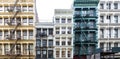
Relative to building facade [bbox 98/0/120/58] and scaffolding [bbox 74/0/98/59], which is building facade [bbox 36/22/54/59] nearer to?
scaffolding [bbox 74/0/98/59]

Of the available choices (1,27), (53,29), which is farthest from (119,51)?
(1,27)

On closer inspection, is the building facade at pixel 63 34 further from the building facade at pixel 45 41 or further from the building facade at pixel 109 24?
the building facade at pixel 109 24

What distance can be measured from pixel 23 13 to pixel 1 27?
5.05 meters

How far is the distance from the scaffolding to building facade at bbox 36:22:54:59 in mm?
4744

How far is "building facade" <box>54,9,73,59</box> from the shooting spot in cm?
5709

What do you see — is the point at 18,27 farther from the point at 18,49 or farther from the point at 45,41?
the point at 45,41

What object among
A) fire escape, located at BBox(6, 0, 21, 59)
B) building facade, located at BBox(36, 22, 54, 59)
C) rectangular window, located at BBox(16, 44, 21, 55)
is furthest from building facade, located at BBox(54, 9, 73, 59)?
fire escape, located at BBox(6, 0, 21, 59)

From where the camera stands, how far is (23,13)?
57906 millimetres

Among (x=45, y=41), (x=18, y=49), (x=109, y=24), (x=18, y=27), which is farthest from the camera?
(x=18, y=27)

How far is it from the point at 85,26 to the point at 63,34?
15.0 ft

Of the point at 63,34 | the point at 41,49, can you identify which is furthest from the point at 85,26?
the point at 41,49

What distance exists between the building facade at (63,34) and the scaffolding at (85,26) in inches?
42.9

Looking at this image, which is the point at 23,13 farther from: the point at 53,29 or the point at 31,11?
the point at 53,29

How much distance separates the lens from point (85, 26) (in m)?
57.7
